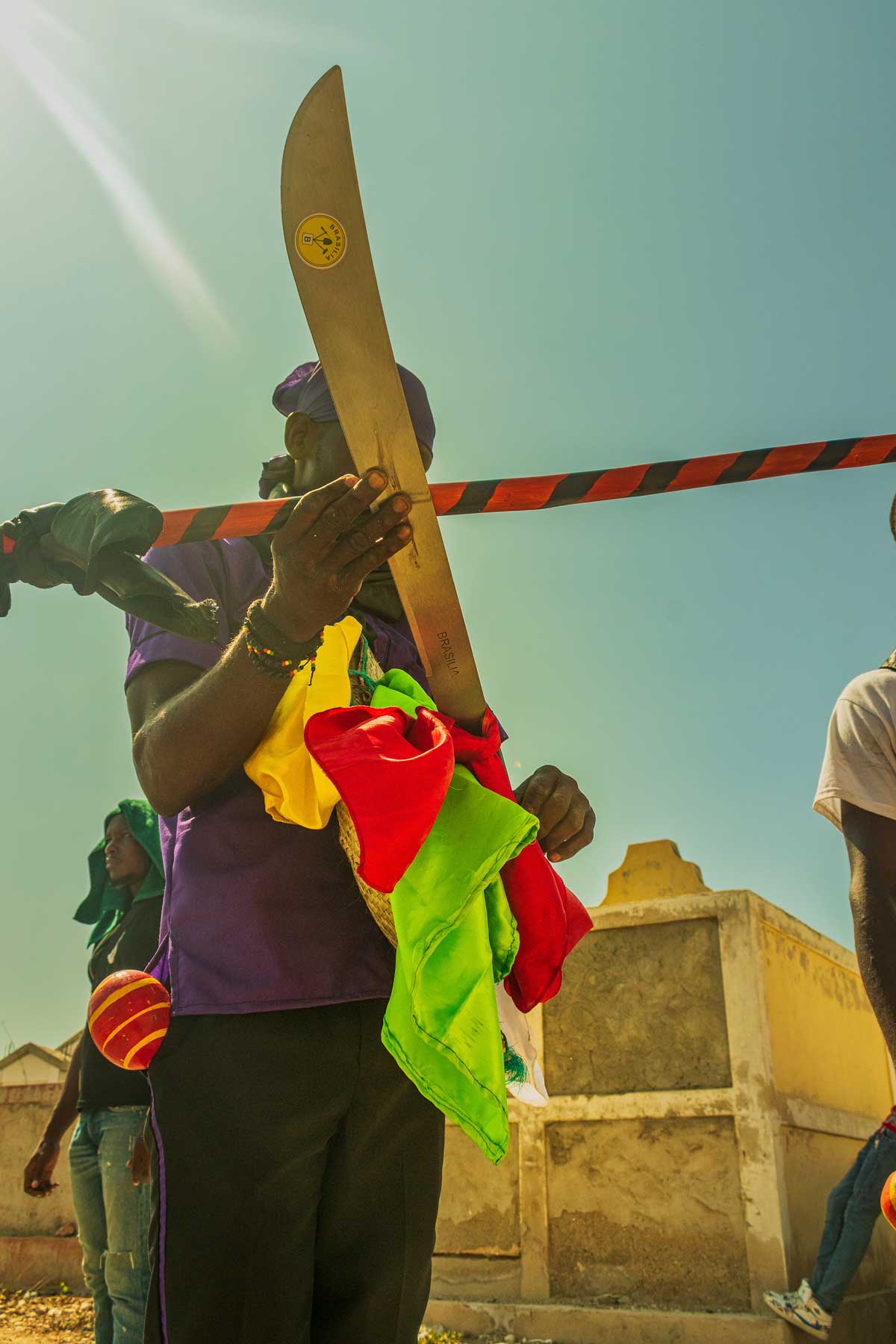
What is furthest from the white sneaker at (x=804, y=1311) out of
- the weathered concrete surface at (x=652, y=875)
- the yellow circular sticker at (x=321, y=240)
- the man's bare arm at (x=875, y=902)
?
the yellow circular sticker at (x=321, y=240)

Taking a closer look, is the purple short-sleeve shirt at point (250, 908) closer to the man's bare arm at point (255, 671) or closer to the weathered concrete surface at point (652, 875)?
the man's bare arm at point (255, 671)

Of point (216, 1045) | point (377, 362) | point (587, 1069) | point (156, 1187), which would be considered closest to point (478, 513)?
point (377, 362)

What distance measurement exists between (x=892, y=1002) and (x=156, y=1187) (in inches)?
53.8

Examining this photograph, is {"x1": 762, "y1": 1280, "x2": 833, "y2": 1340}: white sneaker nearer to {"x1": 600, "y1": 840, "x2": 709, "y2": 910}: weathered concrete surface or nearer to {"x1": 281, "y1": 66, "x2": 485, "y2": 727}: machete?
{"x1": 600, "y1": 840, "x2": 709, "y2": 910}: weathered concrete surface

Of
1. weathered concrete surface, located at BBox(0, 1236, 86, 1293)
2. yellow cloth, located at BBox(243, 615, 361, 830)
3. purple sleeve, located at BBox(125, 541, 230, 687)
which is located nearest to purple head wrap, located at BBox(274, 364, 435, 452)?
purple sleeve, located at BBox(125, 541, 230, 687)

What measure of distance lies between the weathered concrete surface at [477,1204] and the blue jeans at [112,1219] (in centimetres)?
179

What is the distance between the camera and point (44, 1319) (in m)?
6.05

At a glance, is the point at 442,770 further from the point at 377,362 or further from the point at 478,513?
the point at 478,513

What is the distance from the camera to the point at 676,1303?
13.7 feet

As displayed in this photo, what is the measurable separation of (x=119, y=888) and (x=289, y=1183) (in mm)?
3323

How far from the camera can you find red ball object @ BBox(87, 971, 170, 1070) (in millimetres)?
1481

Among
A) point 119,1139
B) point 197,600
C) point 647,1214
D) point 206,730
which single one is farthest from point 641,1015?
point 206,730

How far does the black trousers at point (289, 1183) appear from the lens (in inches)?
49.9

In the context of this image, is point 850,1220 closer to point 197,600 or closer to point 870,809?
point 870,809
